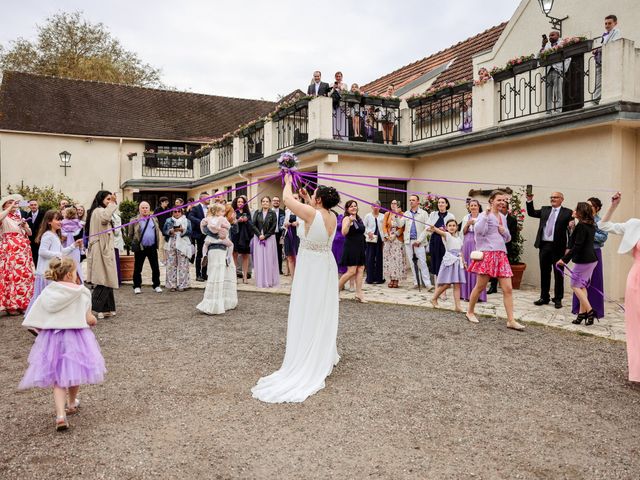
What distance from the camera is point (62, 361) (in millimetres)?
4016

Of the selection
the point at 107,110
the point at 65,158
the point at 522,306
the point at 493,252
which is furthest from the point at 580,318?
the point at 107,110

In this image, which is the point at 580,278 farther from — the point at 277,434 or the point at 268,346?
the point at 277,434

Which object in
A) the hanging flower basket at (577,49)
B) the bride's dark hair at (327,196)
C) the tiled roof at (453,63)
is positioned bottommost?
the bride's dark hair at (327,196)

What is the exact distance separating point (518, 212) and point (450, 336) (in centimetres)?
511

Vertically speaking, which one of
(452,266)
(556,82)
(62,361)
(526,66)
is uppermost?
(526,66)

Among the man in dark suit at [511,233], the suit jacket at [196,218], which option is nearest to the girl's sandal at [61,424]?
the suit jacket at [196,218]

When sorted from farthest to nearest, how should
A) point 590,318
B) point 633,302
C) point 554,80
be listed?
point 554,80 → point 590,318 → point 633,302

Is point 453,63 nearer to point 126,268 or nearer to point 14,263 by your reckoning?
point 126,268

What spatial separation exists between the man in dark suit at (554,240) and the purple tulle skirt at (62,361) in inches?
299

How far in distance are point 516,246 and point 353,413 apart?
297 inches

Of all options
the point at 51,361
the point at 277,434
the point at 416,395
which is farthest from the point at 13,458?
the point at 416,395

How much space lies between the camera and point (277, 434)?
3.84m

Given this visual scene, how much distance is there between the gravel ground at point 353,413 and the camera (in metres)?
3.36

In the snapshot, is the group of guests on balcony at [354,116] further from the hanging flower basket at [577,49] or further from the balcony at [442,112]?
the hanging flower basket at [577,49]
